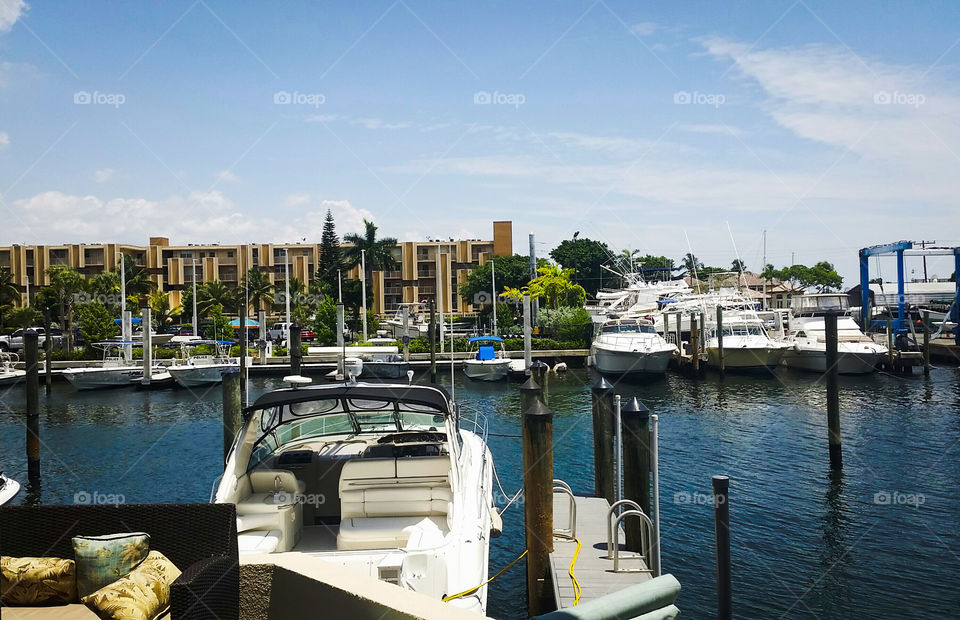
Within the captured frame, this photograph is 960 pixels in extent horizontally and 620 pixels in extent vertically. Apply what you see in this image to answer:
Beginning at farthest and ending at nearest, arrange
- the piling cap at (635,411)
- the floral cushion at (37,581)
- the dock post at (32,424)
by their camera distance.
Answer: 1. the dock post at (32,424)
2. the piling cap at (635,411)
3. the floral cushion at (37,581)

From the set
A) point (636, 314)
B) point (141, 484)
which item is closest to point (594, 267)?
point (636, 314)

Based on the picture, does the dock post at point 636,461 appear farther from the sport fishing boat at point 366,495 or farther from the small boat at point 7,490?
the small boat at point 7,490

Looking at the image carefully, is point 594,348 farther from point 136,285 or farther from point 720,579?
point 136,285

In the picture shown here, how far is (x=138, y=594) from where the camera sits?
15.6ft

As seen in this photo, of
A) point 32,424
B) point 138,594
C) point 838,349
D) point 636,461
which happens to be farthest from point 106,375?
point 138,594

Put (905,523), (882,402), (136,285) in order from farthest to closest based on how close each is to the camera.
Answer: (136,285) < (882,402) < (905,523)

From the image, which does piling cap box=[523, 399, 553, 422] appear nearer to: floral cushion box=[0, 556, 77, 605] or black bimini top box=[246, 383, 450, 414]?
black bimini top box=[246, 383, 450, 414]

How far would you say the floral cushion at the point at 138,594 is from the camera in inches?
184

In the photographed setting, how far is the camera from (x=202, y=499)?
16.8 metres

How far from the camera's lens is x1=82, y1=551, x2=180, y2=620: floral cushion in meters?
4.67

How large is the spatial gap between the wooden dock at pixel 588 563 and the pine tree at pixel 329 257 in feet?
234

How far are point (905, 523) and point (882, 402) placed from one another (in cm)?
1686

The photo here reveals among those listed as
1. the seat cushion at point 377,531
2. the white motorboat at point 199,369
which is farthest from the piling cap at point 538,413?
the white motorboat at point 199,369

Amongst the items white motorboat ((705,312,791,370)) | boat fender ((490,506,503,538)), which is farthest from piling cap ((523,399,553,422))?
white motorboat ((705,312,791,370))
